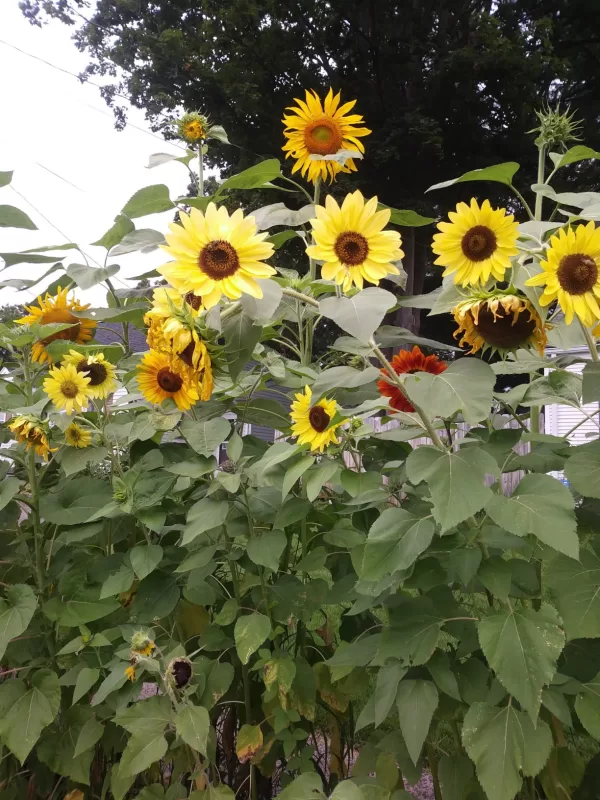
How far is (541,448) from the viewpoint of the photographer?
1020mm

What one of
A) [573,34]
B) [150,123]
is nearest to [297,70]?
[150,123]

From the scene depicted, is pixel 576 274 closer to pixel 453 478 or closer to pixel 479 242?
pixel 479 242

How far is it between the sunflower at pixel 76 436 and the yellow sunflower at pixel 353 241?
2.19 feet

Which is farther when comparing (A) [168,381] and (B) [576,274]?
(A) [168,381]

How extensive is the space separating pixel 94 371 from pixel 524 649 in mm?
912

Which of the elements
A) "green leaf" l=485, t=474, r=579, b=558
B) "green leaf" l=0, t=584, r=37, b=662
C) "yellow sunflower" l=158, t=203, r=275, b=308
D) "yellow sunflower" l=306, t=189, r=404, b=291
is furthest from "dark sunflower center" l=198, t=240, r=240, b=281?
"green leaf" l=0, t=584, r=37, b=662

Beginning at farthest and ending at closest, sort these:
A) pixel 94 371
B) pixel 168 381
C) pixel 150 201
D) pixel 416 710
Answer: pixel 94 371, pixel 150 201, pixel 168 381, pixel 416 710

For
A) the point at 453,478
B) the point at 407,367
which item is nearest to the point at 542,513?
the point at 453,478

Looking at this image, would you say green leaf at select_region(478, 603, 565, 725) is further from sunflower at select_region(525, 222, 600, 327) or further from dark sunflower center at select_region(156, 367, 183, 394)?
dark sunflower center at select_region(156, 367, 183, 394)

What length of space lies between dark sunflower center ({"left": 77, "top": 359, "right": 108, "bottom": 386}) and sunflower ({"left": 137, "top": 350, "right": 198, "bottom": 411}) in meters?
0.26

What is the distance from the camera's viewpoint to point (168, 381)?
103 centimetres

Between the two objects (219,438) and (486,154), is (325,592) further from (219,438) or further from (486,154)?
Result: (486,154)

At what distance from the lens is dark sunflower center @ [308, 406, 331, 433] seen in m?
1.08

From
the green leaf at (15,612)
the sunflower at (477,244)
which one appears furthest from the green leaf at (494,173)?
the green leaf at (15,612)
